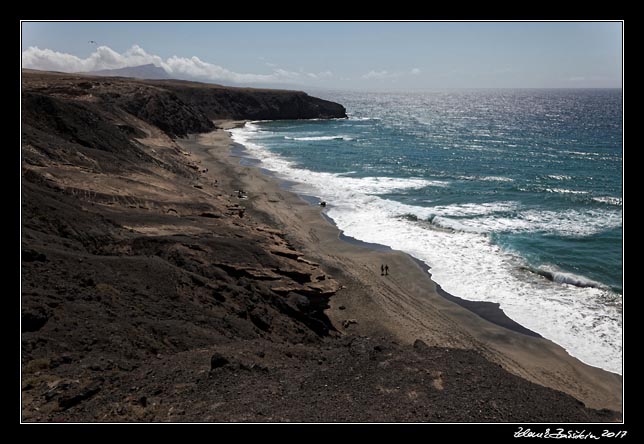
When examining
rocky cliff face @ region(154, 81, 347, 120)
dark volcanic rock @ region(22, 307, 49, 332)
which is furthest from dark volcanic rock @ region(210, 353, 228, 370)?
rocky cliff face @ region(154, 81, 347, 120)

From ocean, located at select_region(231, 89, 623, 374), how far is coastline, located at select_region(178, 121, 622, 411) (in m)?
1.02

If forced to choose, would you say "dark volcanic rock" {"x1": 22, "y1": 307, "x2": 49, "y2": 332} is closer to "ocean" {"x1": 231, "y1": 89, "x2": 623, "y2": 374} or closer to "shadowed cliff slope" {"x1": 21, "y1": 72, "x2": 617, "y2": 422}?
"shadowed cliff slope" {"x1": 21, "y1": 72, "x2": 617, "y2": 422}

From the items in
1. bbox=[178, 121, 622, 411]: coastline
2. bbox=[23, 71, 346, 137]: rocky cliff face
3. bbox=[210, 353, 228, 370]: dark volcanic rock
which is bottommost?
bbox=[178, 121, 622, 411]: coastline

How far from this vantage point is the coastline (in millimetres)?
16234

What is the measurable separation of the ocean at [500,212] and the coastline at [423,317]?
3.33ft

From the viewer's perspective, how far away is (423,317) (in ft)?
64.7

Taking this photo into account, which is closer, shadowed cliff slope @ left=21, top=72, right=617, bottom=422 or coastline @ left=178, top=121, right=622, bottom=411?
shadowed cliff slope @ left=21, top=72, right=617, bottom=422

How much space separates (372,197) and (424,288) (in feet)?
61.5

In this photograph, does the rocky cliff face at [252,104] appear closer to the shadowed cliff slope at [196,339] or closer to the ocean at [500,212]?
the ocean at [500,212]

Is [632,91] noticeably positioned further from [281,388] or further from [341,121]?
[341,121]

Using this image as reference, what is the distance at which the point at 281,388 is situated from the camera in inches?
400

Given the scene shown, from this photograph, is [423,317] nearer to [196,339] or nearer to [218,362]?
[196,339]

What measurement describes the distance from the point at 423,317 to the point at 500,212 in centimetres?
1987

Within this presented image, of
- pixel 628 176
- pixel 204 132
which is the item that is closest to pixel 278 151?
pixel 204 132
